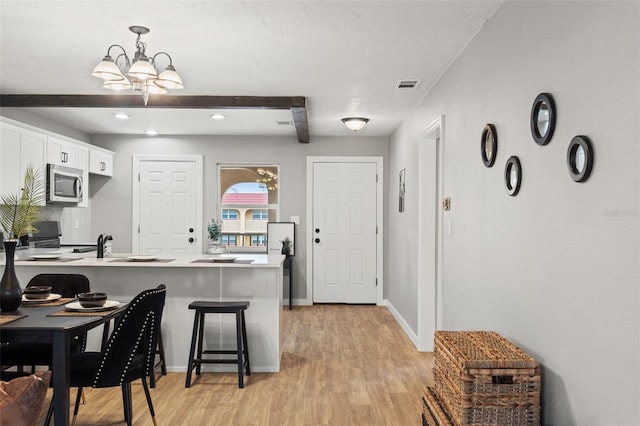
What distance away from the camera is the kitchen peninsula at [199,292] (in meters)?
3.96

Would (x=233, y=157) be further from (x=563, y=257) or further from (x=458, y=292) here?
(x=563, y=257)

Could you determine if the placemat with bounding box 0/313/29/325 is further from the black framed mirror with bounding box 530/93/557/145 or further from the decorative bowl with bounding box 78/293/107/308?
the black framed mirror with bounding box 530/93/557/145

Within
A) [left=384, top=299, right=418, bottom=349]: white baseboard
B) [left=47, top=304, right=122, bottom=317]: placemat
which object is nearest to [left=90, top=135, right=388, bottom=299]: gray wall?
[left=384, top=299, right=418, bottom=349]: white baseboard

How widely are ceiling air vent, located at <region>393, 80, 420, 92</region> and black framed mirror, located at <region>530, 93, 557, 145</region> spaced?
2.04m

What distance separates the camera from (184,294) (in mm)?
3982

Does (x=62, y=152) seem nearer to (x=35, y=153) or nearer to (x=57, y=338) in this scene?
(x=35, y=153)

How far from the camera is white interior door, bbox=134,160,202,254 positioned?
6957 mm

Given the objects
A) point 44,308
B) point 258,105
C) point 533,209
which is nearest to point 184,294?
point 44,308

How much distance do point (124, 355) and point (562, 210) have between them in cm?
219

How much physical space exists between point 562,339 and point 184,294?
114 inches

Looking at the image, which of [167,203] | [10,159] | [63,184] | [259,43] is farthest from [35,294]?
[167,203]

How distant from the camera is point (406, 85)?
14.0ft

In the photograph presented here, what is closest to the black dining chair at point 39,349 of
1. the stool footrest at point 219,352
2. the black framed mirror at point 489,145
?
the stool footrest at point 219,352

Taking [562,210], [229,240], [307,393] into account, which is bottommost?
[307,393]
